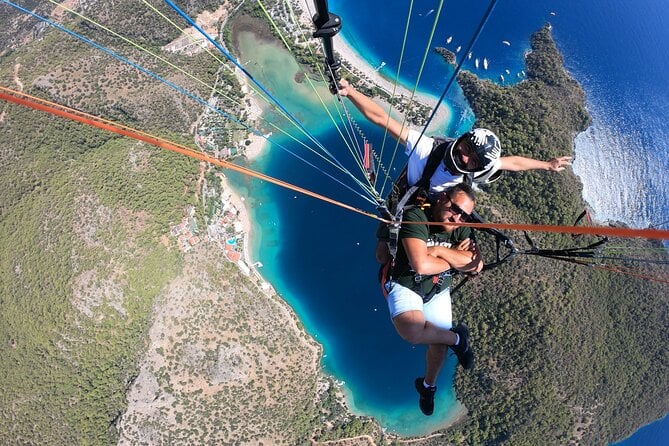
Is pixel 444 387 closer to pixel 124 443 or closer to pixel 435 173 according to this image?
pixel 124 443

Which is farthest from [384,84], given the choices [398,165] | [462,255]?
[462,255]

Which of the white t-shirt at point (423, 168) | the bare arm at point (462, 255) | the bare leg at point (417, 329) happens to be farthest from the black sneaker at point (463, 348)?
the white t-shirt at point (423, 168)

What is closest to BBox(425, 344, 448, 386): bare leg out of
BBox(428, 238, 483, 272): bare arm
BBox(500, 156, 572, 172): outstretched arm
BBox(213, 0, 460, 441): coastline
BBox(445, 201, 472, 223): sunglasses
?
BBox(428, 238, 483, 272): bare arm

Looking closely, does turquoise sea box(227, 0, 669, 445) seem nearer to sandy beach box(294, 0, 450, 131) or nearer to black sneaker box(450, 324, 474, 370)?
sandy beach box(294, 0, 450, 131)

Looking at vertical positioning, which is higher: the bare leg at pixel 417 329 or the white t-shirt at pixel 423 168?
the white t-shirt at pixel 423 168

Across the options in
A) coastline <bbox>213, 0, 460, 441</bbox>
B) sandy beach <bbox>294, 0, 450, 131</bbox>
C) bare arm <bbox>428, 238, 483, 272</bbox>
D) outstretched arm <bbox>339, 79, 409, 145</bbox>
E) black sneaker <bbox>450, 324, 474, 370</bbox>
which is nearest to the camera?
bare arm <bbox>428, 238, 483, 272</bbox>

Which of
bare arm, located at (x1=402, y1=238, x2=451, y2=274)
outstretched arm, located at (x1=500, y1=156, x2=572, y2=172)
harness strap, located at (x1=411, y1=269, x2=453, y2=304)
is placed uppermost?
outstretched arm, located at (x1=500, y1=156, x2=572, y2=172)

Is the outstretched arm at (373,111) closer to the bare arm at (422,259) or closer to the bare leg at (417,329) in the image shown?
the bare arm at (422,259)
